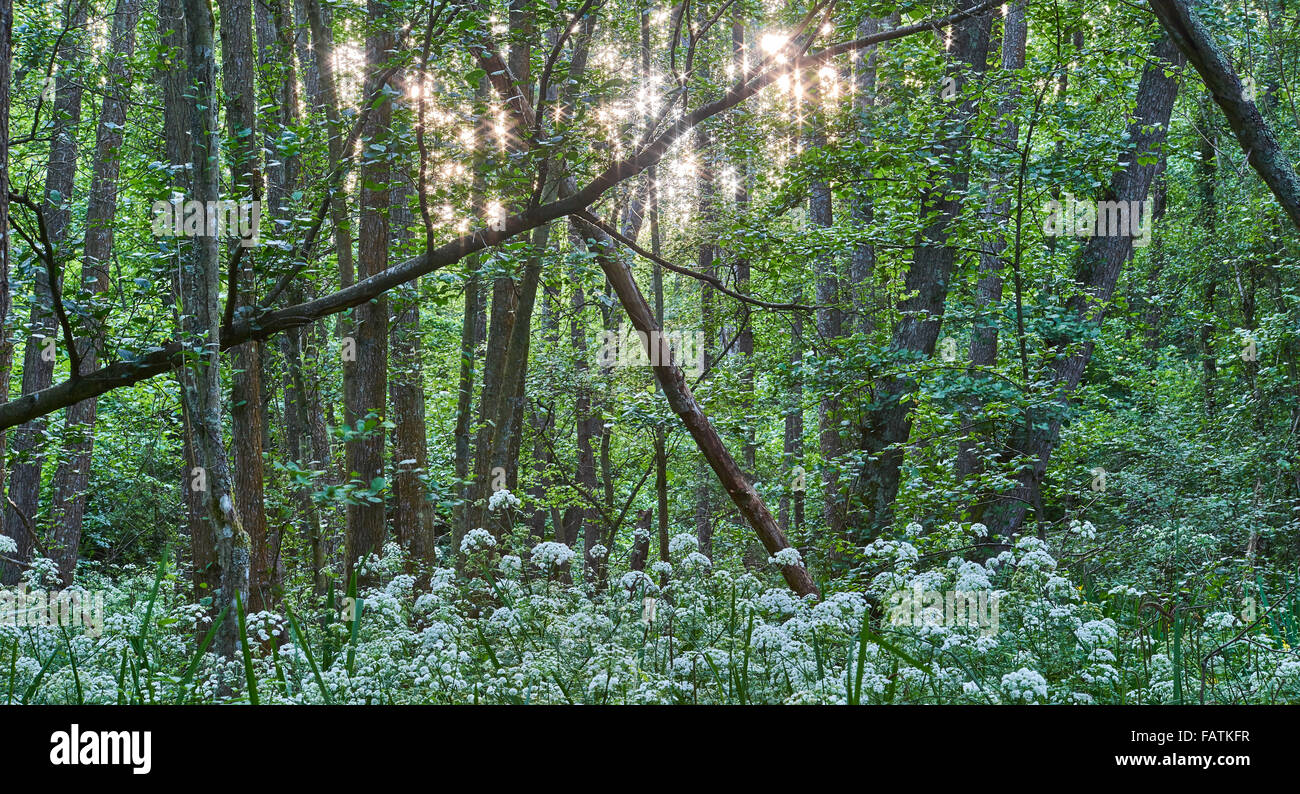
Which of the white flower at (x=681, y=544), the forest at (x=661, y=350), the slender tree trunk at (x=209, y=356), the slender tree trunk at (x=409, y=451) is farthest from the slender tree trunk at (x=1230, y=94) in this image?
the slender tree trunk at (x=409, y=451)

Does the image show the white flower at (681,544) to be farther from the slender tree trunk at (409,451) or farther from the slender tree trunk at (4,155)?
the slender tree trunk at (409,451)

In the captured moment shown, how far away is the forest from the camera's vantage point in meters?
4.41

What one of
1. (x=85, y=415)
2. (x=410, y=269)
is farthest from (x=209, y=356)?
(x=85, y=415)

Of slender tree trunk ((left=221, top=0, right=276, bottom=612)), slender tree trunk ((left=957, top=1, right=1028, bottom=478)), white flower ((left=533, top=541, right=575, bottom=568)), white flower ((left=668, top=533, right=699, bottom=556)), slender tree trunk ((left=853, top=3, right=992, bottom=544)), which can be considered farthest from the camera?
slender tree trunk ((left=853, top=3, right=992, bottom=544))

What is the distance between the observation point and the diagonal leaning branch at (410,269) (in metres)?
6.26

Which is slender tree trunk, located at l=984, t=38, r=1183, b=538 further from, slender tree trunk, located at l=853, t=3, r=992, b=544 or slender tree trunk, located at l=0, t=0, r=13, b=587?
slender tree trunk, located at l=0, t=0, r=13, b=587

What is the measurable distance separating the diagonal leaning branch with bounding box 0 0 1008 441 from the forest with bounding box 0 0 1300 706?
3cm

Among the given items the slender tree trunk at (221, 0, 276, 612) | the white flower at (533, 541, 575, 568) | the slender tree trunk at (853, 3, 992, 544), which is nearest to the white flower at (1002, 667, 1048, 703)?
the white flower at (533, 541, 575, 568)

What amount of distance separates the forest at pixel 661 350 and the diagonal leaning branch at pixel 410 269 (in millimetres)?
29

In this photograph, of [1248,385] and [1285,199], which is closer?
[1285,199]

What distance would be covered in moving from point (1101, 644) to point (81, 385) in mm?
6364
